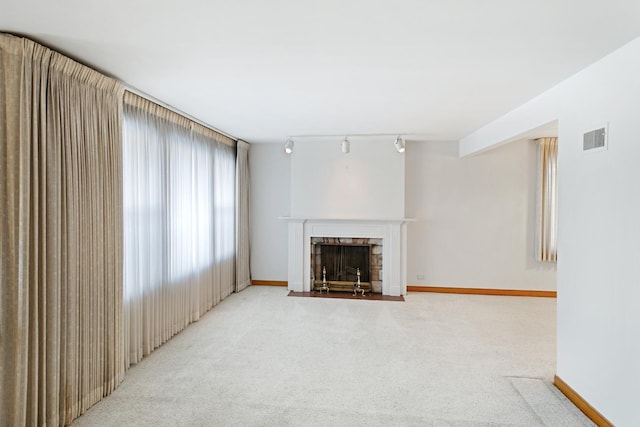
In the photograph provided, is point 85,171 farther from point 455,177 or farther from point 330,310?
point 455,177

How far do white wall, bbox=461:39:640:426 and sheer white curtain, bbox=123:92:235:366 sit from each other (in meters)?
3.60

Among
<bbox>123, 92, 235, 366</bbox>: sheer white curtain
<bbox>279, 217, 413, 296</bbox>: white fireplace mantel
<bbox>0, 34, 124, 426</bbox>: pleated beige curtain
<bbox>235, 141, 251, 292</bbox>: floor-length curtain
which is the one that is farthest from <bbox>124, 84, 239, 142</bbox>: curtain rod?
<bbox>279, 217, 413, 296</bbox>: white fireplace mantel

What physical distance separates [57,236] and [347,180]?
13.8 feet

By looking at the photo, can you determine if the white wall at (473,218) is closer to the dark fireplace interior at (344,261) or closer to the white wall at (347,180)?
the white wall at (347,180)

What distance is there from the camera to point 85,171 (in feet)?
8.41

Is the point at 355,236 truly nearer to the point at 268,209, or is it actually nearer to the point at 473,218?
the point at 268,209

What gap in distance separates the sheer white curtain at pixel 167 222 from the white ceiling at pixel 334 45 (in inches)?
21.5

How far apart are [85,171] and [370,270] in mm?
4389

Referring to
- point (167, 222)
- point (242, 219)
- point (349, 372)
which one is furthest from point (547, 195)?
point (167, 222)

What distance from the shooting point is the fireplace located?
5949 mm

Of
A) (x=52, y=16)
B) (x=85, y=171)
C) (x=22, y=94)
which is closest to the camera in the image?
(x=52, y=16)

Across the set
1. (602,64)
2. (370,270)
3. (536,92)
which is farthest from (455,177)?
(602,64)

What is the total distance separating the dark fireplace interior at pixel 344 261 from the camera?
605 centimetres

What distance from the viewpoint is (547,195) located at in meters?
5.54
